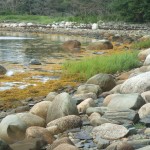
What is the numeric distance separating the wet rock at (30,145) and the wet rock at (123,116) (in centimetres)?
130

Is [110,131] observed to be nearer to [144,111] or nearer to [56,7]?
[144,111]

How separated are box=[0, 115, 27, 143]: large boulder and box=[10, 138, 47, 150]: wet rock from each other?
566 mm

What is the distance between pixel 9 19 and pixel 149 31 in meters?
36.2

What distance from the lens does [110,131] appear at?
21.7 ft

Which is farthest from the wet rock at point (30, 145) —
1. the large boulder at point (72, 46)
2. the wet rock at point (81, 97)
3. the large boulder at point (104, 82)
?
the large boulder at point (72, 46)

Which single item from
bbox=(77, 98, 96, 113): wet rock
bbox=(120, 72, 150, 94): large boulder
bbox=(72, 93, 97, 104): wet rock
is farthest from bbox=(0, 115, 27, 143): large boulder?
bbox=(120, 72, 150, 94): large boulder

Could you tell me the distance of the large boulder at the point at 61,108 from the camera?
7941 mm

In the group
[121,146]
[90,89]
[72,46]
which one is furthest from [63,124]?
[72,46]

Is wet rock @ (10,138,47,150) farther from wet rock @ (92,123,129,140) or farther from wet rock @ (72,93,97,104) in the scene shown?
wet rock @ (72,93,97,104)

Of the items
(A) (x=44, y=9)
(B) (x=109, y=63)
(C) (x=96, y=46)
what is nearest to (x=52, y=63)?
(B) (x=109, y=63)

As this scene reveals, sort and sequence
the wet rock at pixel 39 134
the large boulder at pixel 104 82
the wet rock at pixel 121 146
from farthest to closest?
the large boulder at pixel 104 82 < the wet rock at pixel 39 134 < the wet rock at pixel 121 146

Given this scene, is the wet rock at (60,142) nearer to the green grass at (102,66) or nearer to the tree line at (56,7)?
the green grass at (102,66)

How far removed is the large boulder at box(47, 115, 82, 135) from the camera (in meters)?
7.27

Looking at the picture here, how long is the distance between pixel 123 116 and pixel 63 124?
101 centimetres
